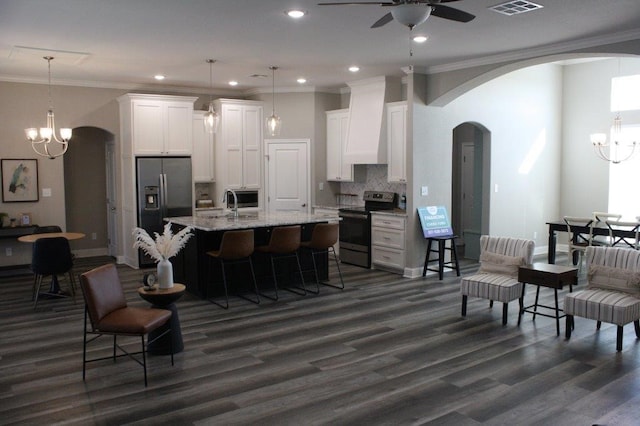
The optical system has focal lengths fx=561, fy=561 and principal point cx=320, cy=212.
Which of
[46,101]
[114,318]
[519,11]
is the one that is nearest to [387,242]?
[519,11]

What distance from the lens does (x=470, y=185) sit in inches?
417

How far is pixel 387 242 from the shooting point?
Result: 845 centimetres

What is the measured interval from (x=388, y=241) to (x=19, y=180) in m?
5.69

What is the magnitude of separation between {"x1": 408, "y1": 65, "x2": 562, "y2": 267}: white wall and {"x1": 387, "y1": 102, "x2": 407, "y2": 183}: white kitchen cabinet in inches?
8.9

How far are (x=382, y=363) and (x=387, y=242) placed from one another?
12.6 ft

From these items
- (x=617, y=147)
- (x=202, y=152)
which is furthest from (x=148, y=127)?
(x=617, y=147)

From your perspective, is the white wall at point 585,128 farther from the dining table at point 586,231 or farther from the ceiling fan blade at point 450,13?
the ceiling fan blade at point 450,13

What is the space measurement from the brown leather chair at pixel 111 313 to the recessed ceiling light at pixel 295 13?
2.65 m

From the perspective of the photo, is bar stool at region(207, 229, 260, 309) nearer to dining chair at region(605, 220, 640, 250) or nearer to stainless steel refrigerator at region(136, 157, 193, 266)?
stainless steel refrigerator at region(136, 157, 193, 266)

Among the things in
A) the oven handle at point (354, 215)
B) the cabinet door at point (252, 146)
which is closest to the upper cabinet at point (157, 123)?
the cabinet door at point (252, 146)

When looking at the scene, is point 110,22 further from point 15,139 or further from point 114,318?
point 15,139

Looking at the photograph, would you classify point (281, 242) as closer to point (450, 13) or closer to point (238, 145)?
point (238, 145)

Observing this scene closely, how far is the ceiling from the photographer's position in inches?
189

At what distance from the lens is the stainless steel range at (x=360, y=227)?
28.6 feet
